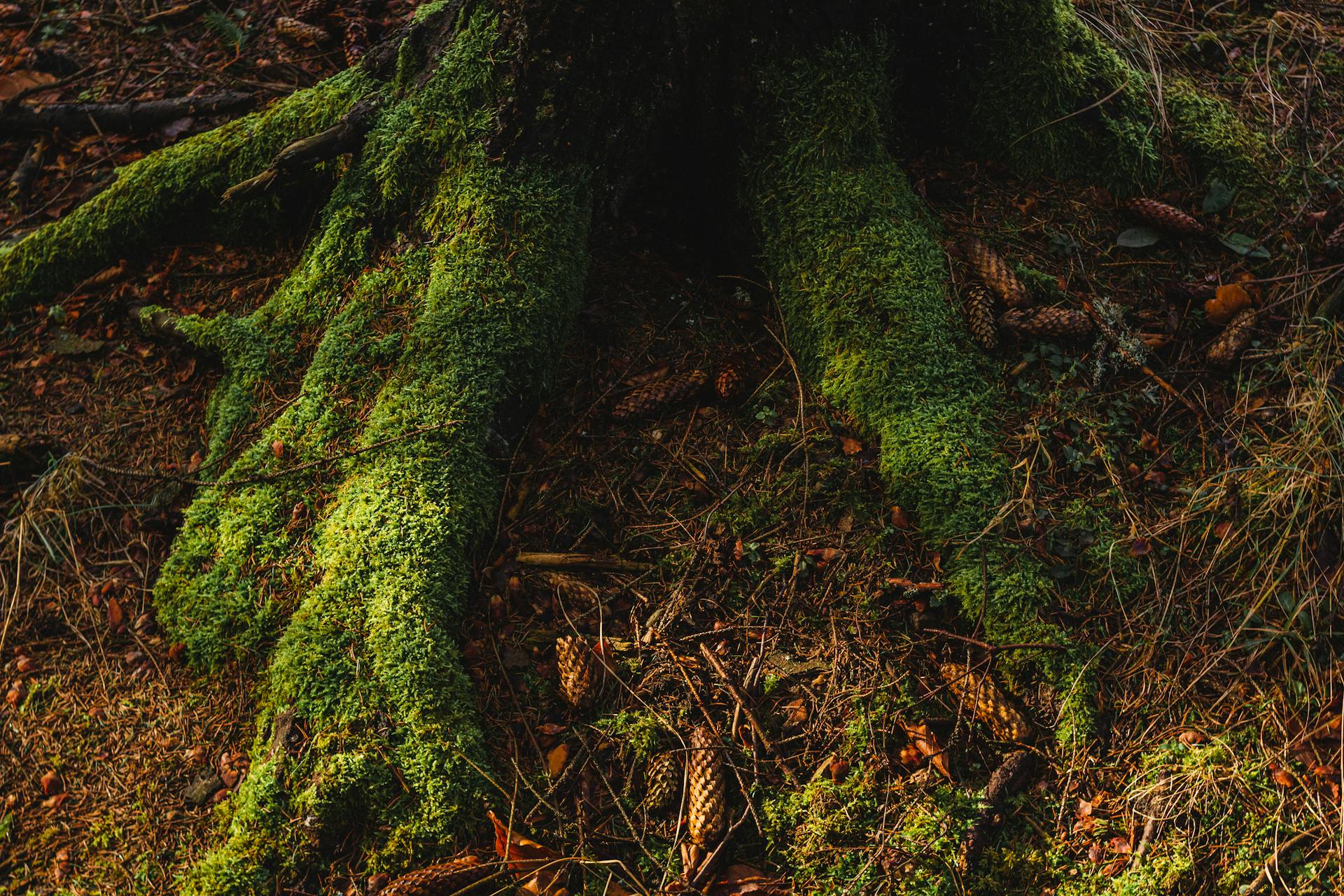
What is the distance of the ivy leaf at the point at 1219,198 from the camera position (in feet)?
10.7

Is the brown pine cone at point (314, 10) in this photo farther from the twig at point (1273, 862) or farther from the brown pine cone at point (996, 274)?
the twig at point (1273, 862)

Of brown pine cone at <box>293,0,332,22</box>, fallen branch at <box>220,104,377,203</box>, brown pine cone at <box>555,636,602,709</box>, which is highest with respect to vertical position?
brown pine cone at <box>293,0,332,22</box>

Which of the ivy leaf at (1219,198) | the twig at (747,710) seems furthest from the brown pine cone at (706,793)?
the ivy leaf at (1219,198)

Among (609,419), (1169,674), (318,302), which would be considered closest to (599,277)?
(609,419)

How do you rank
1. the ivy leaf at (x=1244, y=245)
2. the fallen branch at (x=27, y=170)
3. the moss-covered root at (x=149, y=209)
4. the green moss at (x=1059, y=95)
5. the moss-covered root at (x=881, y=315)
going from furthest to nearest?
the fallen branch at (x=27, y=170)
the moss-covered root at (x=149, y=209)
the green moss at (x=1059, y=95)
the ivy leaf at (x=1244, y=245)
the moss-covered root at (x=881, y=315)

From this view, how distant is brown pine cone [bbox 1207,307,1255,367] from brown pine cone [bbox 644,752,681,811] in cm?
247

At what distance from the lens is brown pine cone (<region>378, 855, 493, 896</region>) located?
2.19 m

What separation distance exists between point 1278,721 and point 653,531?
2032mm

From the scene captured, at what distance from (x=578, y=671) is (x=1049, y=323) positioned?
213 cm

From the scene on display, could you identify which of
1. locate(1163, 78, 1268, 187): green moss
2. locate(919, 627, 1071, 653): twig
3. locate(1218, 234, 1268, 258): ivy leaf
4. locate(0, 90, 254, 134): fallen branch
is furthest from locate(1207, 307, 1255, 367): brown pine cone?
locate(0, 90, 254, 134): fallen branch

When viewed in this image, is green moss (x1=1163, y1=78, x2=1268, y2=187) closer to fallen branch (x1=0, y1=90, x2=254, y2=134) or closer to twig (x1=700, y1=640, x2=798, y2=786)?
twig (x1=700, y1=640, x2=798, y2=786)

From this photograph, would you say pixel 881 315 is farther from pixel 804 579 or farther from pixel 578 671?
pixel 578 671

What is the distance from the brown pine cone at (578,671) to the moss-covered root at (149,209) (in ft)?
7.94

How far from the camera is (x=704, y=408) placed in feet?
10.3
